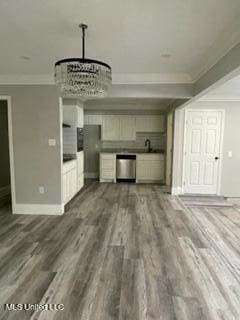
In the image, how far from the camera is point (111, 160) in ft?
23.6

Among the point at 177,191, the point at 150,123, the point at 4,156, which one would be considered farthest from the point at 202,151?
the point at 4,156

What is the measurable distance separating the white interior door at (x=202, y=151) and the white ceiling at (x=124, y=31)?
2556 millimetres

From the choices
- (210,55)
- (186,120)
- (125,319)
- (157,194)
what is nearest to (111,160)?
(157,194)

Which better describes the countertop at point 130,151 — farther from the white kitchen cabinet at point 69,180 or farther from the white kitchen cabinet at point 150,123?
the white kitchen cabinet at point 69,180

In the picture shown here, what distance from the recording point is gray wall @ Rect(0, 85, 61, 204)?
166 inches

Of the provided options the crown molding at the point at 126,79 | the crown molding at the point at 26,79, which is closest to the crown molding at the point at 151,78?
the crown molding at the point at 126,79

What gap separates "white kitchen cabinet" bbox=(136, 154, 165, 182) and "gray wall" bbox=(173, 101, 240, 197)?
3.97ft

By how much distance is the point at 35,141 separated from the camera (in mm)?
4301

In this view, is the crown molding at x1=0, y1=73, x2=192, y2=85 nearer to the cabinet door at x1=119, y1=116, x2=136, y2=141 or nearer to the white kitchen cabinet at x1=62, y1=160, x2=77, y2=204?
the white kitchen cabinet at x1=62, y1=160, x2=77, y2=204

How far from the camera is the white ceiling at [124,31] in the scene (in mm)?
1864

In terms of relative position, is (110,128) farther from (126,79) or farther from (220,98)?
(126,79)

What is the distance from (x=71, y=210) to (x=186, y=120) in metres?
3.58

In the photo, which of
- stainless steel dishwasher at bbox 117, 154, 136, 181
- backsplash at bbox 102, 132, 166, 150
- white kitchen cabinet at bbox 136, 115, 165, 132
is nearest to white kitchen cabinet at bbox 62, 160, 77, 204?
stainless steel dishwasher at bbox 117, 154, 136, 181

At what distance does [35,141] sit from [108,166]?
3233 millimetres
